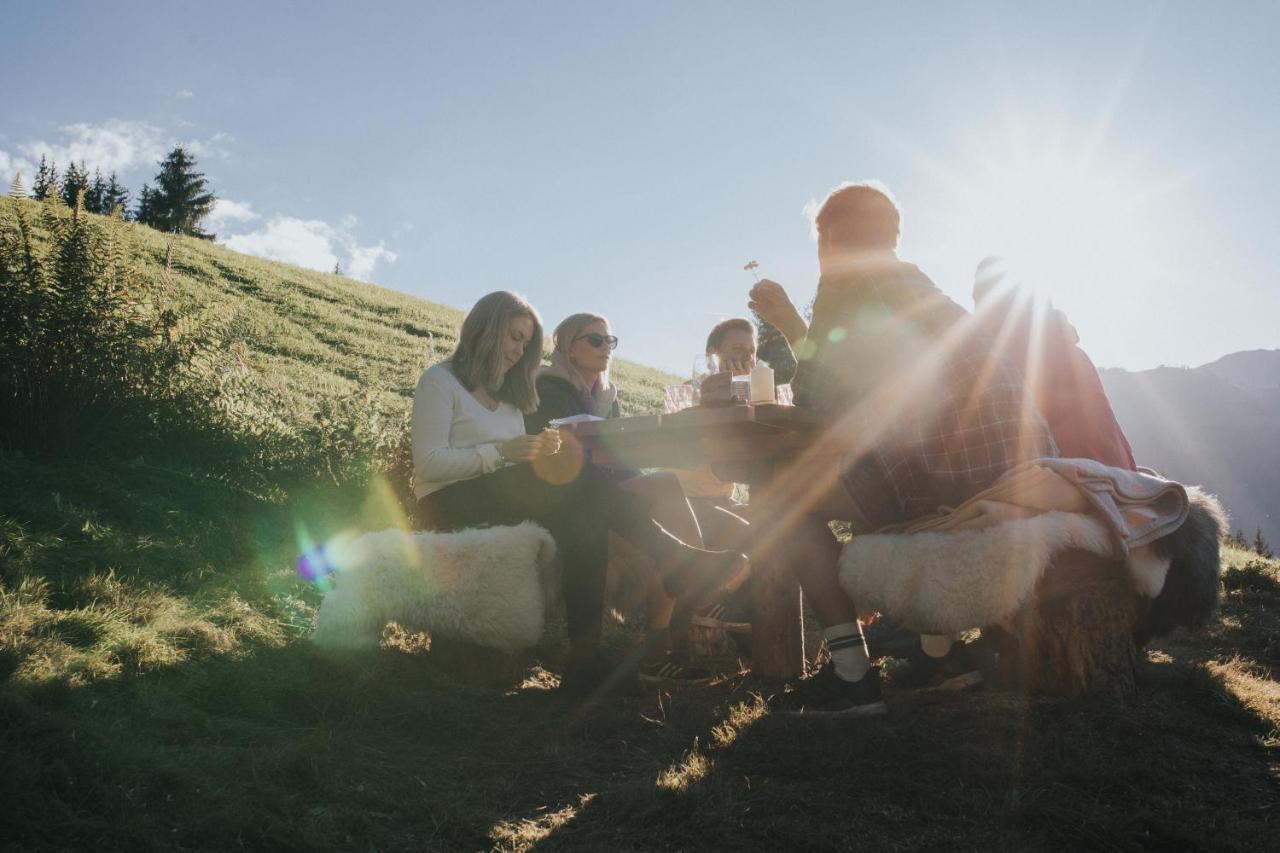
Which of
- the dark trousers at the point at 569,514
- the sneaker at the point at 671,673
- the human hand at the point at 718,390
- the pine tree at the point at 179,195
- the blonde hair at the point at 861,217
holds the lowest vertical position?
the sneaker at the point at 671,673

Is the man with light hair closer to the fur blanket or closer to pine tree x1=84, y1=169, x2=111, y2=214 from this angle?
the fur blanket

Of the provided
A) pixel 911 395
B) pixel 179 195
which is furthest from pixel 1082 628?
pixel 179 195

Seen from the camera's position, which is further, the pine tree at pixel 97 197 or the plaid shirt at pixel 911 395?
the pine tree at pixel 97 197

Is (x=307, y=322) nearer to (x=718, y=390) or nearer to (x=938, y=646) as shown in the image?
(x=718, y=390)

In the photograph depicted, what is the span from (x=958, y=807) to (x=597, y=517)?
6.26ft

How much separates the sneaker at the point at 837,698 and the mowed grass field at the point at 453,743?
75mm

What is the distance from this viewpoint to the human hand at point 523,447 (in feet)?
11.5

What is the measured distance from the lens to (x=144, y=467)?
4.82 metres

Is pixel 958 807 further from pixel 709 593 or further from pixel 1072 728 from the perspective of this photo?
pixel 709 593

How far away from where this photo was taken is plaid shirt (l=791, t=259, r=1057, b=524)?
2914 mm

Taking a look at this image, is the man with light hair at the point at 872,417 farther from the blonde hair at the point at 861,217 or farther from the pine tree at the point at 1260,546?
the pine tree at the point at 1260,546

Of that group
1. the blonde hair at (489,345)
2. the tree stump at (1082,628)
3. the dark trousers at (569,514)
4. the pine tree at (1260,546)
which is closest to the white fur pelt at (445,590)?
the dark trousers at (569,514)

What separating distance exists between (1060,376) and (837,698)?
5.87ft

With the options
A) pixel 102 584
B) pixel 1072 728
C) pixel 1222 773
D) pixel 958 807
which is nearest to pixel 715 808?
pixel 958 807
